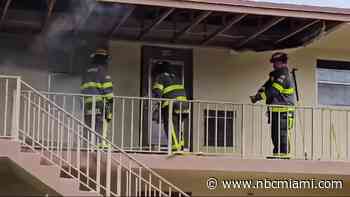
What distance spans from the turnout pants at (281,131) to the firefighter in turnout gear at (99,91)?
2823 mm

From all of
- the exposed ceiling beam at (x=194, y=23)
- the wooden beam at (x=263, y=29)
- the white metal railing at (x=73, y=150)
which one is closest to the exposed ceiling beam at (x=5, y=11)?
the white metal railing at (x=73, y=150)

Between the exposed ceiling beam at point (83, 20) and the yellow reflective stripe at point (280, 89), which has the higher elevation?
the exposed ceiling beam at point (83, 20)

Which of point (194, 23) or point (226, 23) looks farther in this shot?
point (226, 23)

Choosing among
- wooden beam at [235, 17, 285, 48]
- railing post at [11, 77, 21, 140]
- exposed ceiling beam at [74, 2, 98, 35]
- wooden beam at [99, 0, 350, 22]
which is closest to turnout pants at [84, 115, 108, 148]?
railing post at [11, 77, 21, 140]

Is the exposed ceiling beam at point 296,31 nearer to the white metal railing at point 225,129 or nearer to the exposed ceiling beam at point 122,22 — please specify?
the white metal railing at point 225,129

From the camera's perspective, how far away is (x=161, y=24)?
47.5ft

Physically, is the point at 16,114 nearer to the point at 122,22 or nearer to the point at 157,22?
the point at 122,22

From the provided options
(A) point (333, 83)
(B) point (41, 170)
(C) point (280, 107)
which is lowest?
(B) point (41, 170)

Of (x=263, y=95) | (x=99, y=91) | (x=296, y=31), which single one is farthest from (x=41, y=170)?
(x=296, y=31)

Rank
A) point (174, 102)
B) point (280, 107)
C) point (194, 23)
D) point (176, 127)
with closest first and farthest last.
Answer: point (174, 102) → point (280, 107) → point (176, 127) → point (194, 23)

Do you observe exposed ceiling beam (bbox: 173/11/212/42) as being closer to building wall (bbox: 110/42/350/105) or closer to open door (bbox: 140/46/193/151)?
open door (bbox: 140/46/193/151)

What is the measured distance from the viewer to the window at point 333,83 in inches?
642

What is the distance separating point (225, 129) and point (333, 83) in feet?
9.93

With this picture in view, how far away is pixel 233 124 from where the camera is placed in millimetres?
15102
